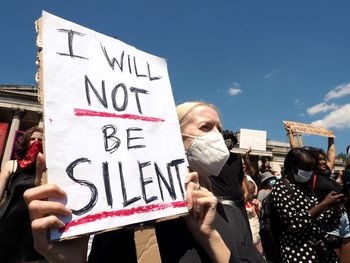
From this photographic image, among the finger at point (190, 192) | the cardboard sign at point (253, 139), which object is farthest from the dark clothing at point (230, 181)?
the cardboard sign at point (253, 139)

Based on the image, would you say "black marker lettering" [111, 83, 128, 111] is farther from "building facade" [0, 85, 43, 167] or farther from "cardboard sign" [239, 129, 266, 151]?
"building facade" [0, 85, 43, 167]

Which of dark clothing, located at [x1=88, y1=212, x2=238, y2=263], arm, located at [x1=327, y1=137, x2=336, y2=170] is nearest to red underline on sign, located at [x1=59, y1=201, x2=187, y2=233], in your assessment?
dark clothing, located at [x1=88, y1=212, x2=238, y2=263]

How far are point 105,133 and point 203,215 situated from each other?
1.67ft

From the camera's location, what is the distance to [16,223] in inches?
121

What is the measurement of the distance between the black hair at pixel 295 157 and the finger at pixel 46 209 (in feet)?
9.10

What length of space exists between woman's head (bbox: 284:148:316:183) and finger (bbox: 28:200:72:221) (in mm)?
2730

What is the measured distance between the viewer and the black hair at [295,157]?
11.1 feet

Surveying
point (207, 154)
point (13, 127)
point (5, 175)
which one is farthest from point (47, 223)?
point (13, 127)

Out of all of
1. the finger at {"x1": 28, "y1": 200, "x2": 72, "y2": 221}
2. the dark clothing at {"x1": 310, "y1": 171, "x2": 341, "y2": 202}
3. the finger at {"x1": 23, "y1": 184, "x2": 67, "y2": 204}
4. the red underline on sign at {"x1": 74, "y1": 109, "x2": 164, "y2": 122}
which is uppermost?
the red underline on sign at {"x1": 74, "y1": 109, "x2": 164, "y2": 122}

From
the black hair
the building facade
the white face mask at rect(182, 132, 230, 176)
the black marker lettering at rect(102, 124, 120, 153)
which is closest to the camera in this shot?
the black marker lettering at rect(102, 124, 120, 153)

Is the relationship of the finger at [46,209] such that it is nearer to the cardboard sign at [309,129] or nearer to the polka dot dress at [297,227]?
the polka dot dress at [297,227]

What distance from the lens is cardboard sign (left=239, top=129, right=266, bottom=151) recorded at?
50.0ft

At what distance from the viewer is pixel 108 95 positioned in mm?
1312

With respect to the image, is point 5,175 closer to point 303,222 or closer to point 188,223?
point 188,223
